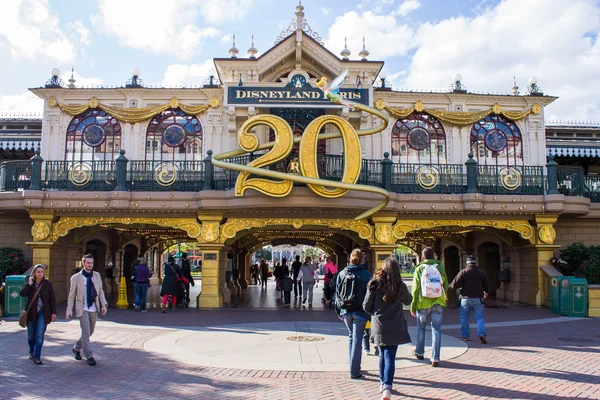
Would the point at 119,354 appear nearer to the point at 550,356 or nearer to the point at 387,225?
the point at 550,356

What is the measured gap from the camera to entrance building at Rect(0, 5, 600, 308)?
16094 mm

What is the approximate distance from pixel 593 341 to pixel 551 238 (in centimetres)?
687

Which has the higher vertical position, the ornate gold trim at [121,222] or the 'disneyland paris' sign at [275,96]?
the 'disneyland paris' sign at [275,96]

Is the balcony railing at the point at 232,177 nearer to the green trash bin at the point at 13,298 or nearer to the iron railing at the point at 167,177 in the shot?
the iron railing at the point at 167,177

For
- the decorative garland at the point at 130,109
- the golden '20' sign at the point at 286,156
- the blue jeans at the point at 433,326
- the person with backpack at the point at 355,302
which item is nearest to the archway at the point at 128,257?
the decorative garland at the point at 130,109

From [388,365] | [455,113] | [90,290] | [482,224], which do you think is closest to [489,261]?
[482,224]

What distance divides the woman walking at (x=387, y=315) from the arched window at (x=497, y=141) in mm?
14339

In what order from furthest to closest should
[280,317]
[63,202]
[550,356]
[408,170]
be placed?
[408,170] < [63,202] < [280,317] < [550,356]

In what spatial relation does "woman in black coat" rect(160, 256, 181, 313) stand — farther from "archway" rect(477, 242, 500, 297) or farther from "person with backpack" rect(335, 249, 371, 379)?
"archway" rect(477, 242, 500, 297)

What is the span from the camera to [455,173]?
18.4 metres

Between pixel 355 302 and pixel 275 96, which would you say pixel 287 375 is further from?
pixel 275 96

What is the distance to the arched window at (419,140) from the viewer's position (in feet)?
64.8

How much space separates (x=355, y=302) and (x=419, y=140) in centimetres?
1332

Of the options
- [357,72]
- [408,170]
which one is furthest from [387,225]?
[357,72]
